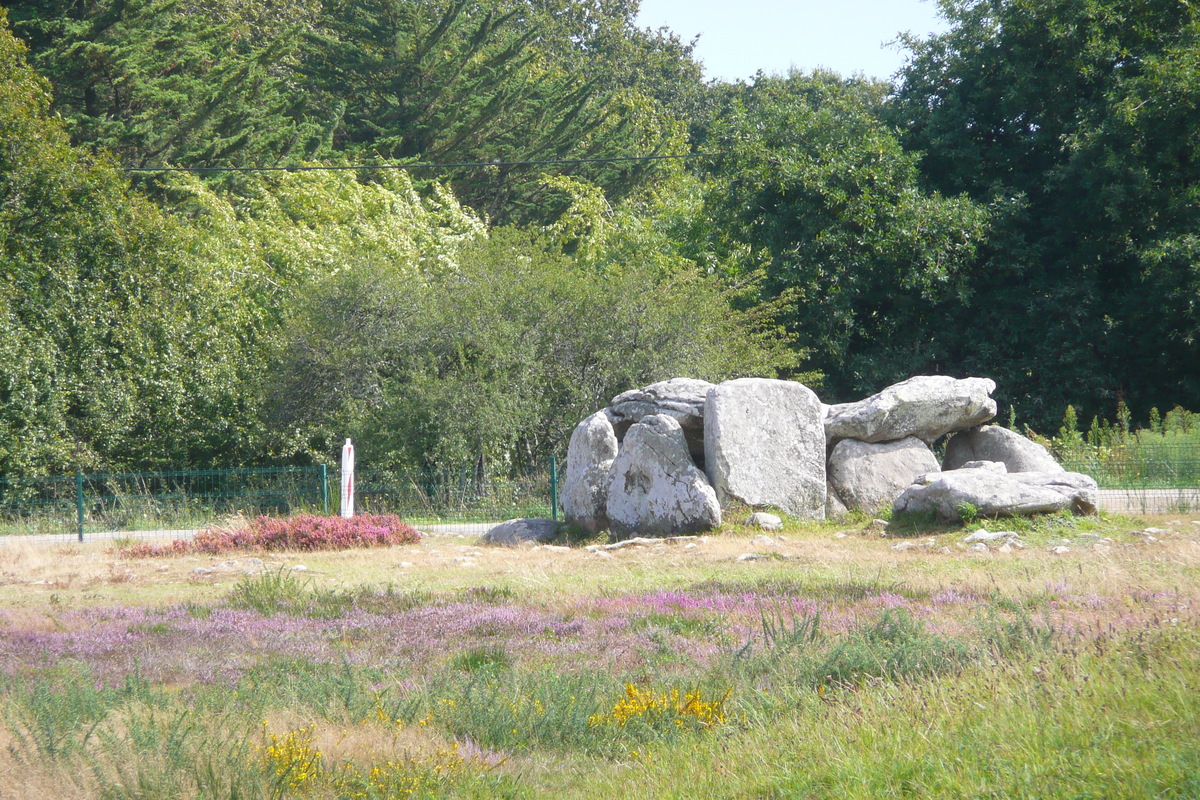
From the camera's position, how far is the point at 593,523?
16656 millimetres

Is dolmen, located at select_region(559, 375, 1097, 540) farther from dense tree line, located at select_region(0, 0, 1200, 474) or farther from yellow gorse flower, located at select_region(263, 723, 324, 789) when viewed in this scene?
yellow gorse flower, located at select_region(263, 723, 324, 789)

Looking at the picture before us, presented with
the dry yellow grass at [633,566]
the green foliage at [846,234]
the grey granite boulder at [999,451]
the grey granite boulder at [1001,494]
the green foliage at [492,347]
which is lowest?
the dry yellow grass at [633,566]

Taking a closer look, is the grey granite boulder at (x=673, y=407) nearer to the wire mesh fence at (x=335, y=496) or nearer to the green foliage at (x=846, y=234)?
the wire mesh fence at (x=335, y=496)

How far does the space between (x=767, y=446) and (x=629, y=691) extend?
10724mm

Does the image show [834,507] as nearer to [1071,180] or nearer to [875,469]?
[875,469]

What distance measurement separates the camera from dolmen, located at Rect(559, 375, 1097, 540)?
1584cm

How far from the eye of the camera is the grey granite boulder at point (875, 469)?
1684cm

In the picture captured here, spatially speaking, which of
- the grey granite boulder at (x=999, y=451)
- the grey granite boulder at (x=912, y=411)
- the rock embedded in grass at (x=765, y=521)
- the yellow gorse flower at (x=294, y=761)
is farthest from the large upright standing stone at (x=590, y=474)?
the yellow gorse flower at (x=294, y=761)

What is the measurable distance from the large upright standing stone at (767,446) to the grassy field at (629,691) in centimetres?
550

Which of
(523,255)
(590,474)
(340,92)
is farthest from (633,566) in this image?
(340,92)

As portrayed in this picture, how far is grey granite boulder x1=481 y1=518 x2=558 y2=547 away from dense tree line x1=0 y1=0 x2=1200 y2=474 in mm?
3194

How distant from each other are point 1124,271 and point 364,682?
84.6 feet

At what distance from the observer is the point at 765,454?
16.3m

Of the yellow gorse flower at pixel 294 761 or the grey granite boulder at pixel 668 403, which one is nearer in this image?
the yellow gorse flower at pixel 294 761
